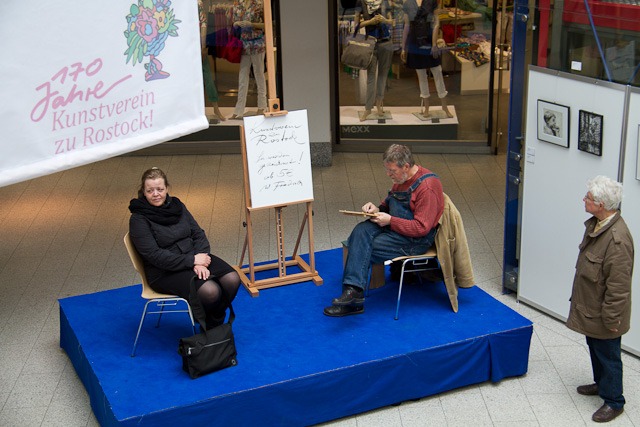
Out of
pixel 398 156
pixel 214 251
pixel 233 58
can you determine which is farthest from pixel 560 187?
pixel 233 58

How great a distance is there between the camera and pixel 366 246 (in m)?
5.95

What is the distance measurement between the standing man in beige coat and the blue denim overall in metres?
1.10

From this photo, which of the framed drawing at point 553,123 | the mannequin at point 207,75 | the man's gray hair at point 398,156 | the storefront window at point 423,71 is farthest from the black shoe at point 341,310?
the mannequin at point 207,75

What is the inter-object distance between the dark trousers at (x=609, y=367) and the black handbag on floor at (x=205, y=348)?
2.06m

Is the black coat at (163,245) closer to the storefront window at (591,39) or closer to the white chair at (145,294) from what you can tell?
the white chair at (145,294)

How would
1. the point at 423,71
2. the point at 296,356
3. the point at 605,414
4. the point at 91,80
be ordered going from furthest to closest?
the point at 423,71 → the point at 296,356 → the point at 605,414 → the point at 91,80

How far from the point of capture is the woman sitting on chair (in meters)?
5.62

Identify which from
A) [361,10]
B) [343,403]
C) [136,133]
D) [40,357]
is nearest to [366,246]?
[343,403]

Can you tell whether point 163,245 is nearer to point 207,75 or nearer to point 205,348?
point 205,348

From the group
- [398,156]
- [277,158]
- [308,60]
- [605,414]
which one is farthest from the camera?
[308,60]

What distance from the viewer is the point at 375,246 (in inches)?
235

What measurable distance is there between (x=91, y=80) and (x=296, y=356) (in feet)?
6.42

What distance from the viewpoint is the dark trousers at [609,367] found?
5.25m

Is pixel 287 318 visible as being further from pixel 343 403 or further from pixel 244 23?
pixel 244 23
